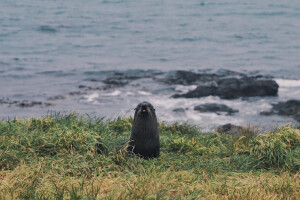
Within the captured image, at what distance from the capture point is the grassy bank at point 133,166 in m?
6.01

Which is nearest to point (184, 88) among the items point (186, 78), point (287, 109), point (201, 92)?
point (201, 92)

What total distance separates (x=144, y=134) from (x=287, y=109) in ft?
38.5

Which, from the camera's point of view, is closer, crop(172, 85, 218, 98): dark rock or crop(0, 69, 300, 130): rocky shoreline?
crop(0, 69, 300, 130): rocky shoreline

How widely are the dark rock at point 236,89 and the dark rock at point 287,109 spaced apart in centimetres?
180

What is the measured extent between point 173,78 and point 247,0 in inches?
1625

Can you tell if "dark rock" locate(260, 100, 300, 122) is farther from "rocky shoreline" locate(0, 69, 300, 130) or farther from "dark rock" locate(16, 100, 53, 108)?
"dark rock" locate(16, 100, 53, 108)

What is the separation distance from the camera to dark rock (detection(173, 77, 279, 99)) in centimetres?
2044

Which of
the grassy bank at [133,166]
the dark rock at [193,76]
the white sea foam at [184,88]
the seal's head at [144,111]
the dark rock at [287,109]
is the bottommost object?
the dark rock at [287,109]


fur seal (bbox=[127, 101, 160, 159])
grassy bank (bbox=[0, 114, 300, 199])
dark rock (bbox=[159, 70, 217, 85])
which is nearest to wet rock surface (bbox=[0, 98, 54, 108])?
dark rock (bbox=[159, 70, 217, 85])

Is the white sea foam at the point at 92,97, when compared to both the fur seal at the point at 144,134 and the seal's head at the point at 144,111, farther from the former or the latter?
the seal's head at the point at 144,111

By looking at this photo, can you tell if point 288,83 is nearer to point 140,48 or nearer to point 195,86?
point 195,86

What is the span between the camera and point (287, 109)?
1838 centimetres

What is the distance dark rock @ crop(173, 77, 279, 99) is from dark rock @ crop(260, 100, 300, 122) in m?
1.80

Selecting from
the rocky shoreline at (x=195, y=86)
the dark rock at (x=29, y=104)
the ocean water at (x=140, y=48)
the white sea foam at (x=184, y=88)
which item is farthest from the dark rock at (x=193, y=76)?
the dark rock at (x=29, y=104)
